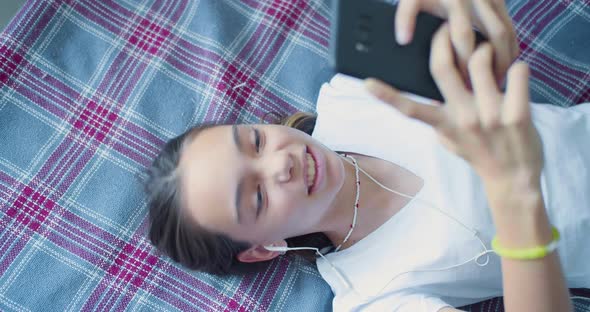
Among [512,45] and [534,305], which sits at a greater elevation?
[512,45]

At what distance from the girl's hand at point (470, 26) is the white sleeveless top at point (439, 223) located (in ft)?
1.19

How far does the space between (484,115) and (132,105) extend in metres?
0.88

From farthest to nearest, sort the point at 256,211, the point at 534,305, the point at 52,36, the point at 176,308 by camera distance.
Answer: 1. the point at 52,36
2. the point at 176,308
3. the point at 256,211
4. the point at 534,305

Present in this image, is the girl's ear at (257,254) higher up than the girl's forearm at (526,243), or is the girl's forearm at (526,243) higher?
the girl's forearm at (526,243)

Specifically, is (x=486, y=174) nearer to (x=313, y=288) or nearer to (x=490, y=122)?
(x=490, y=122)

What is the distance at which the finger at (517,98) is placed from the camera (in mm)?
477

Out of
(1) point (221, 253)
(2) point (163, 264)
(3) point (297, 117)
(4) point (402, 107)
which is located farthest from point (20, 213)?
(4) point (402, 107)

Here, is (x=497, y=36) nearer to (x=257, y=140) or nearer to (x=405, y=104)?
(x=405, y=104)

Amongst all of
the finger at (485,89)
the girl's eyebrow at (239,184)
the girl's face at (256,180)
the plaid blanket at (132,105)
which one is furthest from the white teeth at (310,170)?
the finger at (485,89)

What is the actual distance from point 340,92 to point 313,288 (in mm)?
406

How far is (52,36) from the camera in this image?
3.98ft

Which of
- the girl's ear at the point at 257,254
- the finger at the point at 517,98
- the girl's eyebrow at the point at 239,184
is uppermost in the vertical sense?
the finger at the point at 517,98

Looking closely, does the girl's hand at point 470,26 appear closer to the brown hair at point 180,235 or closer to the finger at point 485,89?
the finger at point 485,89

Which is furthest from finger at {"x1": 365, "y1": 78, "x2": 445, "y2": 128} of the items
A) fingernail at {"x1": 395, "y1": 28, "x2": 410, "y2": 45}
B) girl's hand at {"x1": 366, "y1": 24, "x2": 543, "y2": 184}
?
fingernail at {"x1": 395, "y1": 28, "x2": 410, "y2": 45}
